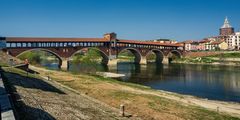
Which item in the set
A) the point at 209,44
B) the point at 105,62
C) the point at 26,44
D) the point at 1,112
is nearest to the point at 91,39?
the point at 105,62

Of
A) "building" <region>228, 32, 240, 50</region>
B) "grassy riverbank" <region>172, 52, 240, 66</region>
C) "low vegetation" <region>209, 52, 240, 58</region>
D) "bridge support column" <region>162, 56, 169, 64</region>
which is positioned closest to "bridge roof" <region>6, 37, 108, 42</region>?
"bridge support column" <region>162, 56, 169, 64</region>

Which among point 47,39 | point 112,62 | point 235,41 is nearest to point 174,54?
point 112,62

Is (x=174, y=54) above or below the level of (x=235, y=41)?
below

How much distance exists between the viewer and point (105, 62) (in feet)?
350

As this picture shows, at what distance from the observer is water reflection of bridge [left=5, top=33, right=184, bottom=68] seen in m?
78.6

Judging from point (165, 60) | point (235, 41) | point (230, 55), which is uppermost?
point (235, 41)

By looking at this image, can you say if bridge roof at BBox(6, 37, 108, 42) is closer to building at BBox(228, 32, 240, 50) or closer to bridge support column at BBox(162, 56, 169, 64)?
bridge support column at BBox(162, 56, 169, 64)

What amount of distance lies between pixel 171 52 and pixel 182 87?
8836cm

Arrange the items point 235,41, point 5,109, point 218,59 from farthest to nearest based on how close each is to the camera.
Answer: point 235,41 → point 218,59 → point 5,109

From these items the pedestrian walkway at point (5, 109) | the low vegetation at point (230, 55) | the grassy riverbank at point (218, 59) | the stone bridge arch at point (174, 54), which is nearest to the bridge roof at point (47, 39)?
the grassy riverbank at point (218, 59)

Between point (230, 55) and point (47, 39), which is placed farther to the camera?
point (230, 55)

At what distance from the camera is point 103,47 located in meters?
103

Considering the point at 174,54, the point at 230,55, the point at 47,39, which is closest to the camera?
the point at 47,39

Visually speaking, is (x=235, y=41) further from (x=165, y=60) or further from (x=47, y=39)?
(x=47, y=39)
